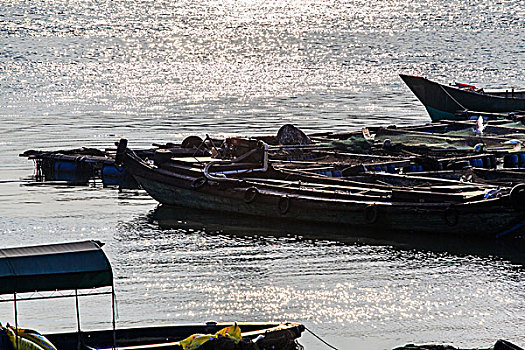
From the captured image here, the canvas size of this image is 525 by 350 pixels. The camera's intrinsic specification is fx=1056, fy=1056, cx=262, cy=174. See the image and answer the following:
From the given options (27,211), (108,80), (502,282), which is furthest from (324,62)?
(502,282)

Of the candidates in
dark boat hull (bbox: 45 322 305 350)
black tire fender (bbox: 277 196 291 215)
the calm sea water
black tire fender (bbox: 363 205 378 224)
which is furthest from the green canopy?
black tire fender (bbox: 277 196 291 215)

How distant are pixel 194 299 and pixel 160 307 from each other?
78cm

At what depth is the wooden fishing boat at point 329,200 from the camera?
22.2 metres

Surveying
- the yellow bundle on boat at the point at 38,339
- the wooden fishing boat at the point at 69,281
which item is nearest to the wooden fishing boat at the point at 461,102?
the wooden fishing boat at the point at 69,281

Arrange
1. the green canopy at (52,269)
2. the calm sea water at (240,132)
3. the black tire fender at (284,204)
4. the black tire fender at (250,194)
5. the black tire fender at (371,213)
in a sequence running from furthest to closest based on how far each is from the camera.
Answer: the black tire fender at (250,194)
the black tire fender at (284,204)
the black tire fender at (371,213)
the calm sea water at (240,132)
the green canopy at (52,269)

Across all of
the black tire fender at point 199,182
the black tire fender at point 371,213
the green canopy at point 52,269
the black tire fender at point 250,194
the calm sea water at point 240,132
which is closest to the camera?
the green canopy at point 52,269

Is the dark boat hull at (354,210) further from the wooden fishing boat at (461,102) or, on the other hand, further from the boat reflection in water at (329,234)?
the wooden fishing boat at (461,102)

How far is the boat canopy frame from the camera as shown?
41.4 feet

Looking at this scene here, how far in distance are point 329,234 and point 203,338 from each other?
10.2m

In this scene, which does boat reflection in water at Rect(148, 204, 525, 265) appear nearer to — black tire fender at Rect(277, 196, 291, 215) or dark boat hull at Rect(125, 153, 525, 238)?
dark boat hull at Rect(125, 153, 525, 238)

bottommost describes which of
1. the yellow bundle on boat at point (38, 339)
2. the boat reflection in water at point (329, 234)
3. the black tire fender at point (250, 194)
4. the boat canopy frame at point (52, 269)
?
the boat reflection in water at point (329, 234)

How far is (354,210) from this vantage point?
2322 cm

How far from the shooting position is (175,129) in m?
43.8

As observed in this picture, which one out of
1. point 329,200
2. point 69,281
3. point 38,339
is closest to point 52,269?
point 69,281
